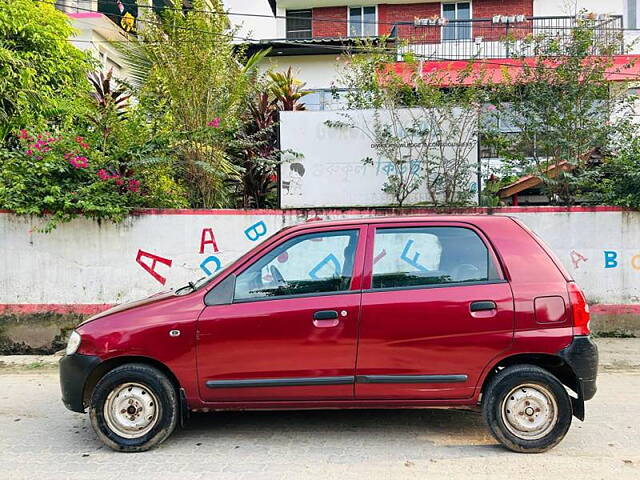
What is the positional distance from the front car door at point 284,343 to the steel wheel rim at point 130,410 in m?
0.43

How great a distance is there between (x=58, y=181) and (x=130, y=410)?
4.77m

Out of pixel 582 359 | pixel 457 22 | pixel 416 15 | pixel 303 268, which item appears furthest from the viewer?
pixel 416 15

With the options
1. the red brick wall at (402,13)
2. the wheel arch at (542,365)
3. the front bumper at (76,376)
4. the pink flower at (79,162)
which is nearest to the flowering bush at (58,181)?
the pink flower at (79,162)

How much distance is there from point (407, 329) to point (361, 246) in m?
0.72

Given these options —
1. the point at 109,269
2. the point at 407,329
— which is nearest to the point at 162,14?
the point at 109,269

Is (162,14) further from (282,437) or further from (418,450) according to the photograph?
(418,450)

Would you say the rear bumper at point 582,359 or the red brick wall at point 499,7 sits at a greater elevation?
the red brick wall at point 499,7

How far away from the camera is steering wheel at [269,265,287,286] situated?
407 centimetres

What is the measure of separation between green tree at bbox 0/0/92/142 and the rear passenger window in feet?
23.4

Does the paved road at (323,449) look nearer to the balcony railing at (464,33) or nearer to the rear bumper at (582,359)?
the rear bumper at (582,359)

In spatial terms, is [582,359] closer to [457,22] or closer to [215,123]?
[215,123]

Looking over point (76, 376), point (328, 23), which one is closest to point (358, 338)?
point (76, 376)

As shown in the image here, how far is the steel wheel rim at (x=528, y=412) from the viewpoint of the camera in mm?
3877

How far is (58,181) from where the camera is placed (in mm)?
7551
